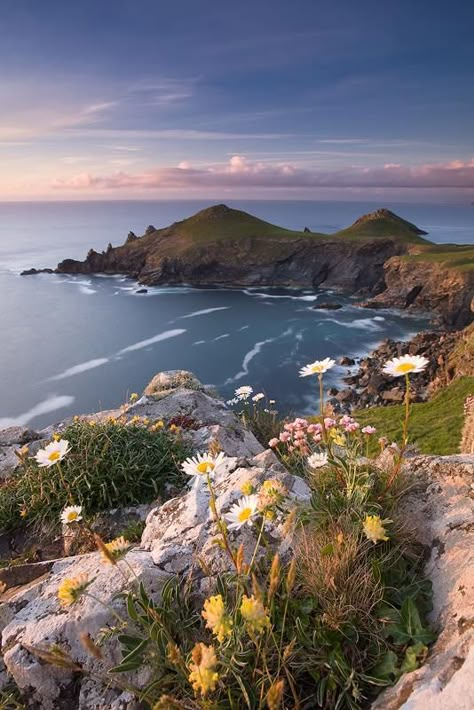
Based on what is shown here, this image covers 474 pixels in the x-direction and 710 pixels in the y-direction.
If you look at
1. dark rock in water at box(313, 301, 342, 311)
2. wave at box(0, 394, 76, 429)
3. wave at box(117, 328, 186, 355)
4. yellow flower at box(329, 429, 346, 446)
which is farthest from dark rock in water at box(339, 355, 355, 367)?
yellow flower at box(329, 429, 346, 446)

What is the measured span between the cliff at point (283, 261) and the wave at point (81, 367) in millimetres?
46423

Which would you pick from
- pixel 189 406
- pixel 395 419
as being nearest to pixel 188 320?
pixel 395 419

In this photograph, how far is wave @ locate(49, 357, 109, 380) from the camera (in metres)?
51.1

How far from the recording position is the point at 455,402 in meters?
24.0

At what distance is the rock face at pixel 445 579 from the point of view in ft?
6.89

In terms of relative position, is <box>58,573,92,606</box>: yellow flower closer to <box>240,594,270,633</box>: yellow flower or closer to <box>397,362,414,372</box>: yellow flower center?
<box>240,594,270,633</box>: yellow flower

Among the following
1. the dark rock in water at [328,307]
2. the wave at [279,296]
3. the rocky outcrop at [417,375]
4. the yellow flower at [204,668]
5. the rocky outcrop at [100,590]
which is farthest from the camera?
the wave at [279,296]

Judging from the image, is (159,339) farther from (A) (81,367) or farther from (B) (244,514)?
(B) (244,514)

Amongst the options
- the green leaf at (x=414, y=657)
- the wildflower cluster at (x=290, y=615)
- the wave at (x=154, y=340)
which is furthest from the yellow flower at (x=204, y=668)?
the wave at (x=154, y=340)

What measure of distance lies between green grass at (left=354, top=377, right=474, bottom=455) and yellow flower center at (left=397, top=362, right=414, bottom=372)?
1305cm

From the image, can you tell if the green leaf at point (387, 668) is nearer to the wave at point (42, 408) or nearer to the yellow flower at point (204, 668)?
the yellow flower at point (204, 668)

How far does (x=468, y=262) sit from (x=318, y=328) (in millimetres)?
32762

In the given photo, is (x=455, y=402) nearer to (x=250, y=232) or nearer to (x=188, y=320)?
(x=188, y=320)

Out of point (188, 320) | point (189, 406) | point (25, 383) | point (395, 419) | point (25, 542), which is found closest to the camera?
point (25, 542)
